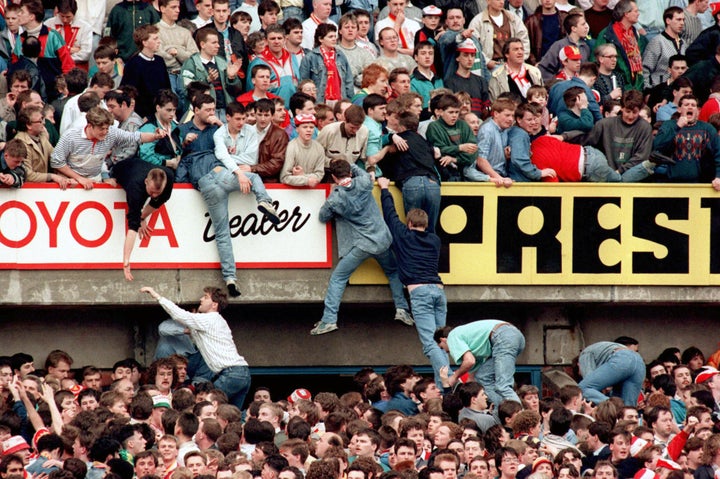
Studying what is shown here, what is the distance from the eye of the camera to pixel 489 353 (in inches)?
703

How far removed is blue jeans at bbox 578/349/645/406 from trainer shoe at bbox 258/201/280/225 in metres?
3.71

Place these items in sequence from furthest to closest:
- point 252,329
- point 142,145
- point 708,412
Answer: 1. point 252,329
2. point 142,145
3. point 708,412

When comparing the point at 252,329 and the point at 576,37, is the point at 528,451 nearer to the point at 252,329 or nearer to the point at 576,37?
the point at 252,329

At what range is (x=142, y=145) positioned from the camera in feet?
61.3

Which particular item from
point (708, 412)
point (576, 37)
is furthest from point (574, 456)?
point (576, 37)

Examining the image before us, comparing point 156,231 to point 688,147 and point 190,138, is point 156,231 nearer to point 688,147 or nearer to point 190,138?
point 190,138

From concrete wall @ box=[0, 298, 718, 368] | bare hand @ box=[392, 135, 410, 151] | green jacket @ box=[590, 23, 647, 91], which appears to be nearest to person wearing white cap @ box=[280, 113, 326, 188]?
bare hand @ box=[392, 135, 410, 151]

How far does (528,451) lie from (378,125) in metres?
5.63

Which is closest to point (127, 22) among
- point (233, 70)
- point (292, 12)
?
point (233, 70)

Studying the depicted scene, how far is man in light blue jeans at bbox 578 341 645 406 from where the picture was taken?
1833 cm

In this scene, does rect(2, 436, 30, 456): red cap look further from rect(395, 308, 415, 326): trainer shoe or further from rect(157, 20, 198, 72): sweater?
rect(157, 20, 198, 72): sweater

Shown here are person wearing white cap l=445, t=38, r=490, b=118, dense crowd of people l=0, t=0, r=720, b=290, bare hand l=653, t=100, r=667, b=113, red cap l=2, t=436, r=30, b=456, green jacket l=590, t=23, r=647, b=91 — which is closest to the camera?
red cap l=2, t=436, r=30, b=456

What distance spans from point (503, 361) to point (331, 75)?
463 centimetres

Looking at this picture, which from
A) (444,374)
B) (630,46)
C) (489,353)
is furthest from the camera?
(630,46)
